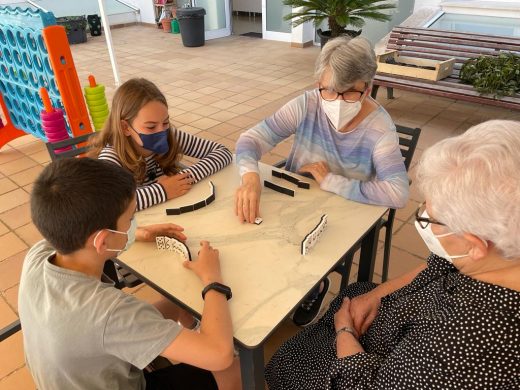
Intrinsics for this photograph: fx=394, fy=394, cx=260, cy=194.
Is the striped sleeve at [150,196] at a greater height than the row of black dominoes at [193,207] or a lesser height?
greater

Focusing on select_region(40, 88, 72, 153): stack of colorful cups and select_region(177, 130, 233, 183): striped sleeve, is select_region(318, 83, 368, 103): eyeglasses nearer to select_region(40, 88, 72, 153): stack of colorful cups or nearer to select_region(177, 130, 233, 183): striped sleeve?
select_region(177, 130, 233, 183): striped sleeve

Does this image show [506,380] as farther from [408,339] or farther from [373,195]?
[373,195]

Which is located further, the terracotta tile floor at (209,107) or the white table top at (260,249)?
the terracotta tile floor at (209,107)

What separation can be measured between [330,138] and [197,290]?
976 millimetres

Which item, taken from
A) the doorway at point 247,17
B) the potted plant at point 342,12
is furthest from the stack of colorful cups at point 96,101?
the doorway at point 247,17

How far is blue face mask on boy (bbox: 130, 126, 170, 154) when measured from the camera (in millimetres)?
1647

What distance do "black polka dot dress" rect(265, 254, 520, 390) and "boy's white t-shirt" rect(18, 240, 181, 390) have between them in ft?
1.64

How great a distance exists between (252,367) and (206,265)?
0.97 feet

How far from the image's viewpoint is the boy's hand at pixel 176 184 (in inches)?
59.6

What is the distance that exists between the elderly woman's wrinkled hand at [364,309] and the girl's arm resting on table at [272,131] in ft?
2.37

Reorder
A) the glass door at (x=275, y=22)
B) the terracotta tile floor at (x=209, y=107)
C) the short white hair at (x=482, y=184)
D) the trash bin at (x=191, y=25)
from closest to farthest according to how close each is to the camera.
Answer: the short white hair at (x=482, y=184) → the terracotta tile floor at (x=209, y=107) → the trash bin at (x=191, y=25) → the glass door at (x=275, y=22)

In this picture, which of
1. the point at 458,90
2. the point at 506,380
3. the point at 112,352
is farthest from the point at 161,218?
the point at 458,90

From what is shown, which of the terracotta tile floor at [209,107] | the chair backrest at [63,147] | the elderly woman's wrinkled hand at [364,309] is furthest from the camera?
the terracotta tile floor at [209,107]

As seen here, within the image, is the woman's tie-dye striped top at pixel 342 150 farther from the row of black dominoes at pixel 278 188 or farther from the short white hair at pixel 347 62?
the short white hair at pixel 347 62
